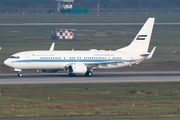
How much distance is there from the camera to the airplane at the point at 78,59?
179ft

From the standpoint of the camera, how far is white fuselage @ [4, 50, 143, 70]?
54312 mm

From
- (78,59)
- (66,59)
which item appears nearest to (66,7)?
(78,59)

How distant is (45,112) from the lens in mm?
30594

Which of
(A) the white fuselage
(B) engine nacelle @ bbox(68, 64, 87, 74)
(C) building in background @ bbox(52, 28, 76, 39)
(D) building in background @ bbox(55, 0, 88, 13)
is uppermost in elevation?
(D) building in background @ bbox(55, 0, 88, 13)

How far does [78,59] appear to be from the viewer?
57.0m

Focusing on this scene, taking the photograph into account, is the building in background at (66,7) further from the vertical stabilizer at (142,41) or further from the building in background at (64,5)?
the vertical stabilizer at (142,41)

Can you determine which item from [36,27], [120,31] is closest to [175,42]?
[120,31]

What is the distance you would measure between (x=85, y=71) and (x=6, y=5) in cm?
14253

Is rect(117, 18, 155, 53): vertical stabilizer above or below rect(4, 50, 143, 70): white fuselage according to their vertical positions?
above

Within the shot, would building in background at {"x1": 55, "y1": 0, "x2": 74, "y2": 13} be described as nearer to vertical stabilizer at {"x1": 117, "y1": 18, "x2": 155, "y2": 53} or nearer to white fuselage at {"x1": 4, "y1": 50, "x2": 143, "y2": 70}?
vertical stabilizer at {"x1": 117, "y1": 18, "x2": 155, "y2": 53}

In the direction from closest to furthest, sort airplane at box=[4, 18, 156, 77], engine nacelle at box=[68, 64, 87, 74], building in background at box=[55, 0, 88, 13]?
airplane at box=[4, 18, 156, 77] < engine nacelle at box=[68, 64, 87, 74] < building in background at box=[55, 0, 88, 13]

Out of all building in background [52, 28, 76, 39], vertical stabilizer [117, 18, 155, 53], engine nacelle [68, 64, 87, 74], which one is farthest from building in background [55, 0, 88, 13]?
engine nacelle [68, 64, 87, 74]

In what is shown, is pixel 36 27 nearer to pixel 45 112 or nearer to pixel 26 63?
pixel 26 63

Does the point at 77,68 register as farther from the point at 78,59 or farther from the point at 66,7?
the point at 66,7
